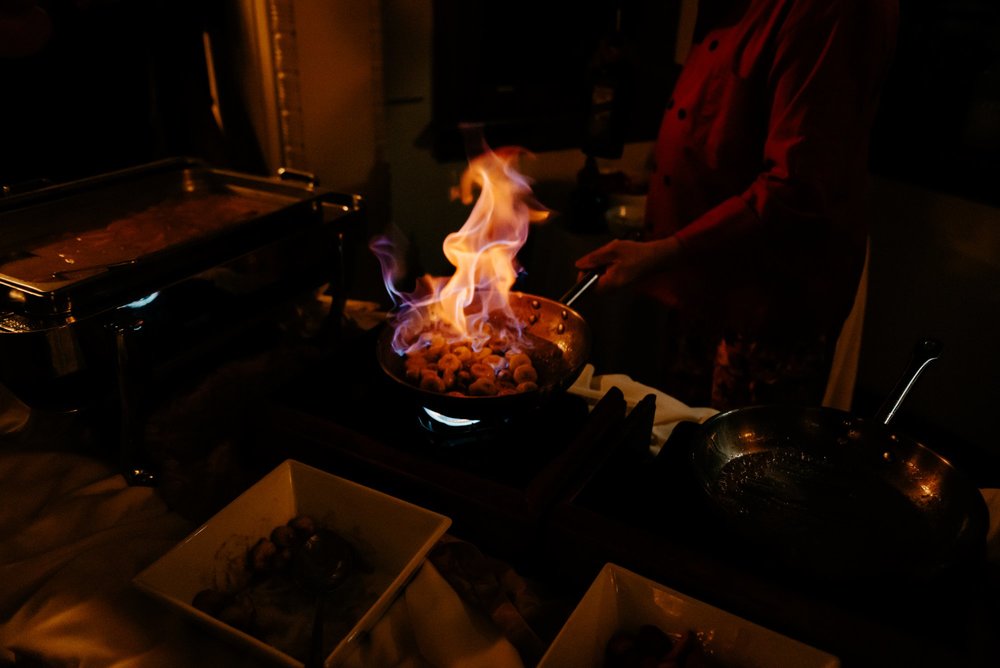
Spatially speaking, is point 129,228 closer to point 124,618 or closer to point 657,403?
point 124,618

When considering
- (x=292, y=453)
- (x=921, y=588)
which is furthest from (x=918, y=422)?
(x=292, y=453)

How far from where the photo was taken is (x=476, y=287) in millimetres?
1668

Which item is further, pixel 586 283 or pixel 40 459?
pixel 586 283

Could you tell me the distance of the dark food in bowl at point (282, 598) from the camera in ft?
3.47

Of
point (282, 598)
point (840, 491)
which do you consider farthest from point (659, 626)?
point (282, 598)

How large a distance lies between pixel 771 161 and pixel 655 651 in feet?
4.21

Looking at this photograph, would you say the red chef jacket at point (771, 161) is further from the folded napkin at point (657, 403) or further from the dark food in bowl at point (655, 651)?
the dark food in bowl at point (655, 651)

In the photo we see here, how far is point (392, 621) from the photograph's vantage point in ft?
3.65

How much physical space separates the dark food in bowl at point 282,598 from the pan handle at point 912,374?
957mm

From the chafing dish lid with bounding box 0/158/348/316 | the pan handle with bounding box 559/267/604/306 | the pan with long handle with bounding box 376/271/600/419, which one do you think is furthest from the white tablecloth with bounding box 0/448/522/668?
the pan handle with bounding box 559/267/604/306

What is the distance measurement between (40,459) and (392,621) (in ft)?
2.84

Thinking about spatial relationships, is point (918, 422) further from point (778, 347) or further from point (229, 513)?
point (229, 513)

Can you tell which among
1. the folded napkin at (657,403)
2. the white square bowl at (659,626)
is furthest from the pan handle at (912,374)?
the white square bowl at (659,626)

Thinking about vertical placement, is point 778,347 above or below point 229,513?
below
